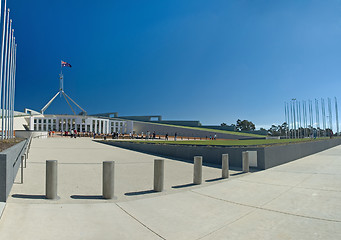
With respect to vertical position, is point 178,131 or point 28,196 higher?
point 178,131

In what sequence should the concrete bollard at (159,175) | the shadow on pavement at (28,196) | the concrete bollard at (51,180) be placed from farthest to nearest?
the concrete bollard at (159,175) < the shadow on pavement at (28,196) < the concrete bollard at (51,180)

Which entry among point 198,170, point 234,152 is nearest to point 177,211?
point 198,170

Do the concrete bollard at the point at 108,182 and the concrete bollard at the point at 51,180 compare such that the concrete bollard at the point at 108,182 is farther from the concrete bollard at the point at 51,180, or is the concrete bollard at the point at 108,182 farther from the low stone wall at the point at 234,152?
the low stone wall at the point at 234,152

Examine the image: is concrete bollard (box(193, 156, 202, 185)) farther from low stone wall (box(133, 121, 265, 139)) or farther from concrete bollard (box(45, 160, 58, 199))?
low stone wall (box(133, 121, 265, 139))

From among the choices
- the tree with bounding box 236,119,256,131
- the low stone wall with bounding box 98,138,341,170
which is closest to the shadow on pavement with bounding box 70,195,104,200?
the low stone wall with bounding box 98,138,341,170

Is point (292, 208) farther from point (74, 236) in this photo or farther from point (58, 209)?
point (58, 209)

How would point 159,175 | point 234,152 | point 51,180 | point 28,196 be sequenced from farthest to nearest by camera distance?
point 234,152 → point 159,175 → point 28,196 → point 51,180

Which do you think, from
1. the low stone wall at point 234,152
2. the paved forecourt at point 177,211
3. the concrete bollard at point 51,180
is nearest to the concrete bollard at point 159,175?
the paved forecourt at point 177,211

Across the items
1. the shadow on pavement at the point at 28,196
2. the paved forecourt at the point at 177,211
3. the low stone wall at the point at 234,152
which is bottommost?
the paved forecourt at the point at 177,211

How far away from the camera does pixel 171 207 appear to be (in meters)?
4.74

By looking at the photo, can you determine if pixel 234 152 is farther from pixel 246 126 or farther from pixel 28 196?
pixel 246 126

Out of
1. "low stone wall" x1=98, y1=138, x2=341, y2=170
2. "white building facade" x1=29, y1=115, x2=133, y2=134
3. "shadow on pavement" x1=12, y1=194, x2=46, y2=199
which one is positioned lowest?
"shadow on pavement" x1=12, y1=194, x2=46, y2=199

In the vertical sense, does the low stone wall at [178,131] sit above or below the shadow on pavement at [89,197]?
above

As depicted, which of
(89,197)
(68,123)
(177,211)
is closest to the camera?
(177,211)
